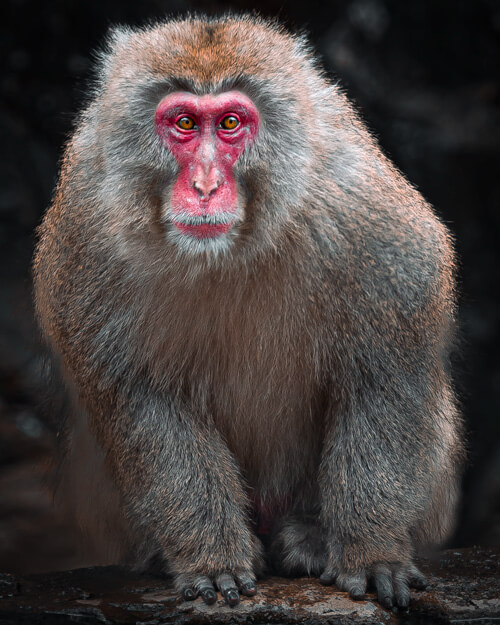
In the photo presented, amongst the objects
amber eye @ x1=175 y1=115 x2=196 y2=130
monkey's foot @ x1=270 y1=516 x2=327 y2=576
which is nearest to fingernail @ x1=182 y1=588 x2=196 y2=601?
monkey's foot @ x1=270 y1=516 x2=327 y2=576

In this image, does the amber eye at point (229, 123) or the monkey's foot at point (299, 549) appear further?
the monkey's foot at point (299, 549)

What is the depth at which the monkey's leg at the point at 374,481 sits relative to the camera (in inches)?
178

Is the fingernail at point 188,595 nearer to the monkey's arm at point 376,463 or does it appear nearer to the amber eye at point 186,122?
the monkey's arm at point 376,463

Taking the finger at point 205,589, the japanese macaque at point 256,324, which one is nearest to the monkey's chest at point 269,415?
the japanese macaque at point 256,324

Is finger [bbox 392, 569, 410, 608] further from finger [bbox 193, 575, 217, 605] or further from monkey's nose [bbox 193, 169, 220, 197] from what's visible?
monkey's nose [bbox 193, 169, 220, 197]

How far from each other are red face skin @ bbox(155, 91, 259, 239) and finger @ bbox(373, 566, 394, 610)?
1861mm

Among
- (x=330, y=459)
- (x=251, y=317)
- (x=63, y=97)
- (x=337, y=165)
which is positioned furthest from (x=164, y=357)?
(x=63, y=97)

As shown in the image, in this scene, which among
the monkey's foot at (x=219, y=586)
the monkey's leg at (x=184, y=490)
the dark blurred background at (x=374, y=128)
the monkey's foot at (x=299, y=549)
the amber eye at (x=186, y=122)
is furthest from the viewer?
the dark blurred background at (x=374, y=128)

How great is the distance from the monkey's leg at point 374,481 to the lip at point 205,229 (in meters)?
1.10

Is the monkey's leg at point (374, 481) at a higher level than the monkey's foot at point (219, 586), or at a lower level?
higher

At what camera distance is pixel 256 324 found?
451 centimetres

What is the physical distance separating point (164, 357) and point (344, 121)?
4.98 ft

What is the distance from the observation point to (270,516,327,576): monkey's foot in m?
4.69

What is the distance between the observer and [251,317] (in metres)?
4.50
